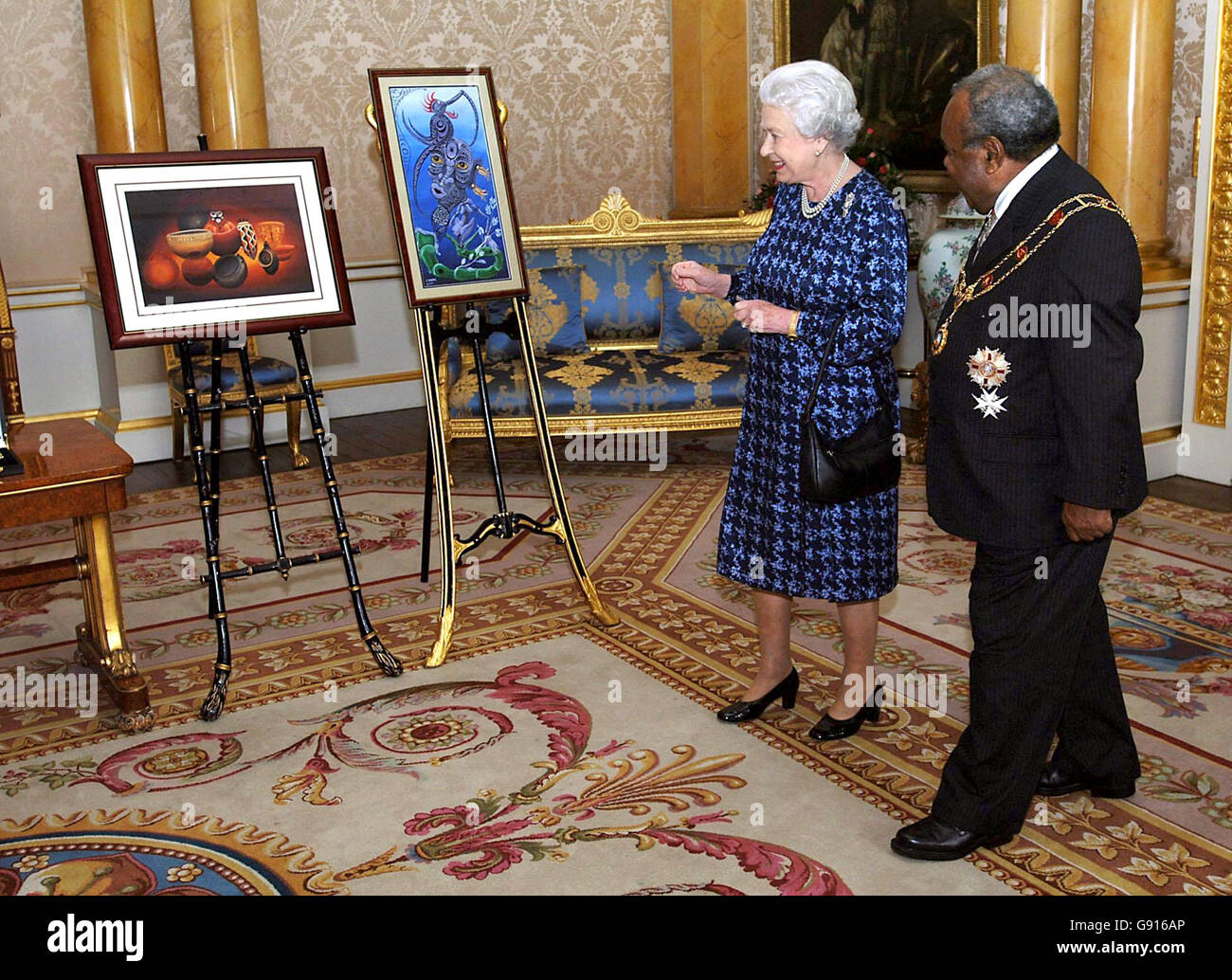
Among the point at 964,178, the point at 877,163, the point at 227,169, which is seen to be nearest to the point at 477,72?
the point at 227,169

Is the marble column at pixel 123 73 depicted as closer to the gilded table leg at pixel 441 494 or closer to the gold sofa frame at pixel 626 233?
the gold sofa frame at pixel 626 233

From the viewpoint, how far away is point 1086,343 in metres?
2.51

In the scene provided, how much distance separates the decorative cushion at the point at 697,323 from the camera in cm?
695

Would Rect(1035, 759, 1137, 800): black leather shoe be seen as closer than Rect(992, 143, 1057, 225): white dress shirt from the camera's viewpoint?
No

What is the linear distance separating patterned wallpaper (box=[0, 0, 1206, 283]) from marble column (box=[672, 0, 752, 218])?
14 cm

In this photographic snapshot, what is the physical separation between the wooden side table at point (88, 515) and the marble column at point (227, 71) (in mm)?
3784

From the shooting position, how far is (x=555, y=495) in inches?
181

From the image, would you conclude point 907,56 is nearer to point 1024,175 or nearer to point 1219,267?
point 1219,267

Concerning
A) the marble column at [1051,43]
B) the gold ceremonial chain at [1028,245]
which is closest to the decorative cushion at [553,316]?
the marble column at [1051,43]

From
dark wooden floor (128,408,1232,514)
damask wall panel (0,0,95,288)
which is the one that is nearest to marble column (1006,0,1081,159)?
dark wooden floor (128,408,1232,514)

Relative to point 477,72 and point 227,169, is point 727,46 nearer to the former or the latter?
point 477,72

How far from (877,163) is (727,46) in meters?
2.27

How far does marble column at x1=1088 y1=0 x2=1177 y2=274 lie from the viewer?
20.2 ft

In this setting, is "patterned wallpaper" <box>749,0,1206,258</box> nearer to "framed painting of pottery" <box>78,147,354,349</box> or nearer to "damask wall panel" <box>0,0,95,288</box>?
"framed painting of pottery" <box>78,147,354,349</box>
